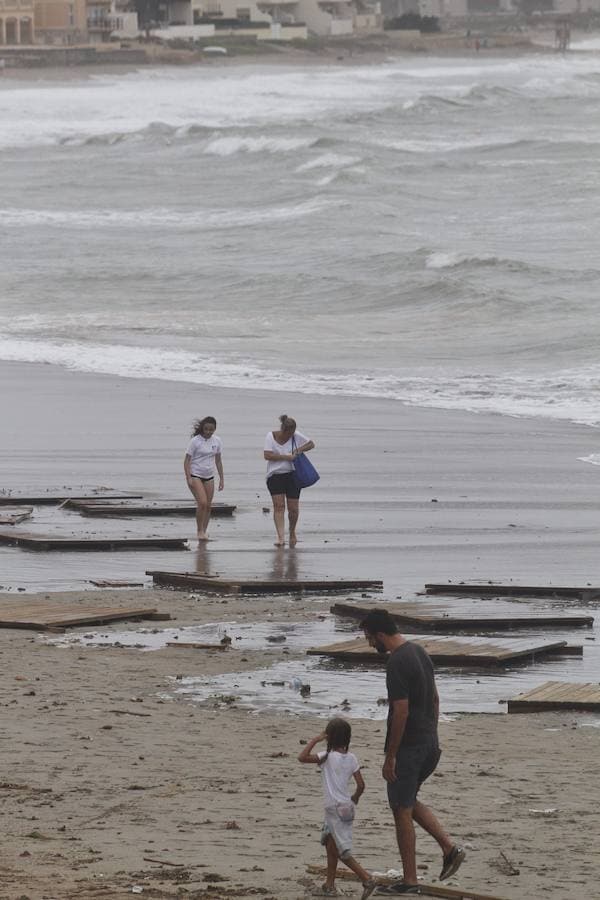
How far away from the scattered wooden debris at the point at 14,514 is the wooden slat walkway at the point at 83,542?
0.53 m

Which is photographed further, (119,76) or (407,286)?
(119,76)

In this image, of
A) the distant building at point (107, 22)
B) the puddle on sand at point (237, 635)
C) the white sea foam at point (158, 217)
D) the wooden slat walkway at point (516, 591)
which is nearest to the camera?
the puddle on sand at point (237, 635)

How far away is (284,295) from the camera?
113 feet

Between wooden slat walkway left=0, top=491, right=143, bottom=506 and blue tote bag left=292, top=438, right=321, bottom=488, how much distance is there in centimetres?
213

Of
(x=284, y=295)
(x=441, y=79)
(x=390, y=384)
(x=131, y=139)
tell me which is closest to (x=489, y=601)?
(x=390, y=384)

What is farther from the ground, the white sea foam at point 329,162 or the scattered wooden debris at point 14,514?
the white sea foam at point 329,162

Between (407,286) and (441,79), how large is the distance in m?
102

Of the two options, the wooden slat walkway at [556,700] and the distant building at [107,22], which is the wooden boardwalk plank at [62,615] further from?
the distant building at [107,22]

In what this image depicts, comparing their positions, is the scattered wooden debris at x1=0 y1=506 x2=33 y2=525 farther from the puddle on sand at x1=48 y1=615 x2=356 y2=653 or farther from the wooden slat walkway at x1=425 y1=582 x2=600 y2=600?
the wooden slat walkway at x1=425 y1=582 x2=600 y2=600

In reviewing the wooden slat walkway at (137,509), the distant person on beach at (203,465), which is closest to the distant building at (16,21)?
the wooden slat walkway at (137,509)

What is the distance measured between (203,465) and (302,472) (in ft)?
2.98

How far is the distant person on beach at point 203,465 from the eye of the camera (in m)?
15.5

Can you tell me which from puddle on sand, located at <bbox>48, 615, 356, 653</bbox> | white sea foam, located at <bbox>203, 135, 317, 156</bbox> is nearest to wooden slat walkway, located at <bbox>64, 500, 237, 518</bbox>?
puddle on sand, located at <bbox>48, 615, 356, 653</bbox>

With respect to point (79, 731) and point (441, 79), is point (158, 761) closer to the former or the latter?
point (79, 731)
